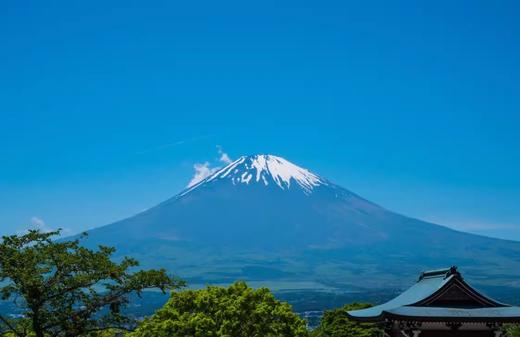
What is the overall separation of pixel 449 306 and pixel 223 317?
33.1 feet

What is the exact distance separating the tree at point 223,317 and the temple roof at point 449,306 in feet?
21.4

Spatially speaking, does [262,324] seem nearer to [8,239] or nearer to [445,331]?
[445,331]

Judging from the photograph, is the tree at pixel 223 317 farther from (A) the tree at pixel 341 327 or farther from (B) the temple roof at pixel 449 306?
(A) the tree at pixel 341 327

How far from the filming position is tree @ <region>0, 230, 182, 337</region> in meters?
19.7

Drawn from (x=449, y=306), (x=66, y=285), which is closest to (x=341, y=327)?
(x=449, y=306)

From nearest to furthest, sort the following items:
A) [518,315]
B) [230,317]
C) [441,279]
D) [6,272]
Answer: [6,272] < [518,315] < [441,279] < [230,317]

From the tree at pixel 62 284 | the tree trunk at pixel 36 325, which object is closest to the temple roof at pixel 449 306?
the tree at pixel 62 284

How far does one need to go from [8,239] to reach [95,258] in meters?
2.49

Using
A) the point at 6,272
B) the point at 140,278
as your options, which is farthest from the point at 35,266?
the point at 140,278

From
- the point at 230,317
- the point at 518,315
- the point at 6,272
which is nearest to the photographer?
the point at 6,272

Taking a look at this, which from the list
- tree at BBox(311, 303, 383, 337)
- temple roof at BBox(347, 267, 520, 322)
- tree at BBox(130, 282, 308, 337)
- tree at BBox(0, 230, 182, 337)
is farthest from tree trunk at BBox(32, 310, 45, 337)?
tree at BBox(311, 303, 383, 337)

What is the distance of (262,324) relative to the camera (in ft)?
102

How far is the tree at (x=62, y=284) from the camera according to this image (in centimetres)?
1966

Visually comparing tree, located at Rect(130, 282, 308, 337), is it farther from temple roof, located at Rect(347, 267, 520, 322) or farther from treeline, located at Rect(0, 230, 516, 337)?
treeline, located at Rect(0, 230, 516, 337)
